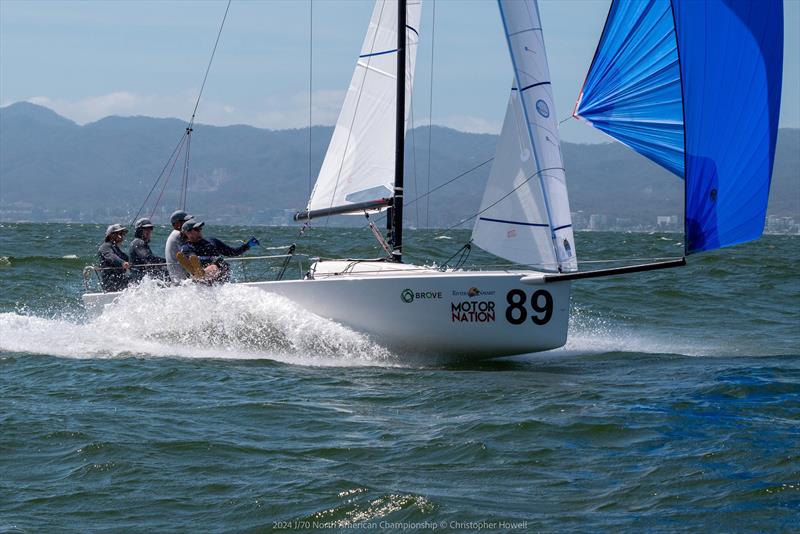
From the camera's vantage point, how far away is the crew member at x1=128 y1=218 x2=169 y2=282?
12203 mm

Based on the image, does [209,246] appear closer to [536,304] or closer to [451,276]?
[451,276]

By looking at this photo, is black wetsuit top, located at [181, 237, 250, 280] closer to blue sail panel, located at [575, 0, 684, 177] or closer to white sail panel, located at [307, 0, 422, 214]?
white sail panel, located at [307, 0, 422, 214]

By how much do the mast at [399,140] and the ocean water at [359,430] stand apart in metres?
1.49

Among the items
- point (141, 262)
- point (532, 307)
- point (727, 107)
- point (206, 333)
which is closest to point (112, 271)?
point (141, 262)

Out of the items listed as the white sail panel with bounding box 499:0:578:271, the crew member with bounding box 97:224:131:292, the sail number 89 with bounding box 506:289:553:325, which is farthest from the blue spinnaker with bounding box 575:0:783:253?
the crew member with bounding box 97:224:131:292

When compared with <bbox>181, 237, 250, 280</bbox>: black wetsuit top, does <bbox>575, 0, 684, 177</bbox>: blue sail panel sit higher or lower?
higher

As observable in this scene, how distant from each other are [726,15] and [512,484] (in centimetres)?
475

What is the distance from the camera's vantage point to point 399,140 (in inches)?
456

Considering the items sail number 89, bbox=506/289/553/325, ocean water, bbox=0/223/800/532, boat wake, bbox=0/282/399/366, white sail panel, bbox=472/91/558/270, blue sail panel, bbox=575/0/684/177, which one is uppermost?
blue sail panel, bbox=575/0/684/177

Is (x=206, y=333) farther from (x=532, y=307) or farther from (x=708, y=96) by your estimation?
(x=708, y=96)

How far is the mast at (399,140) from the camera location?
11.6 meters

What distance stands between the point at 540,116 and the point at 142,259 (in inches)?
192

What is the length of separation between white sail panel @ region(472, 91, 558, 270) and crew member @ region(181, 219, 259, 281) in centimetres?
265

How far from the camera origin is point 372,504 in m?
5.88
